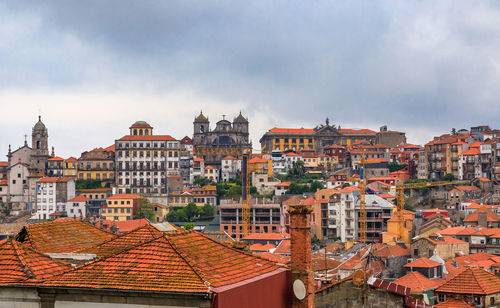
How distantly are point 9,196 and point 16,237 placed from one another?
398 ft

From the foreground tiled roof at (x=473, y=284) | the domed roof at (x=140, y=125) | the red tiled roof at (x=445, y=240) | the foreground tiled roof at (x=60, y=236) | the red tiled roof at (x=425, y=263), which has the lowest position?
the red tiled roof at (x=425, y=263)

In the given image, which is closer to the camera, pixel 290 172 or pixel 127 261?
pixel 127 261

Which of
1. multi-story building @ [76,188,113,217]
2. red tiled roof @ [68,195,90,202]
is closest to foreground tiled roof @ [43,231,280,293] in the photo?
multi-story building @ [76,188,113,217]

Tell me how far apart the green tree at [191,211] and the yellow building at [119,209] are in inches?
354

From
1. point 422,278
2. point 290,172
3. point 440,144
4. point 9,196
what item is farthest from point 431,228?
point 9,196

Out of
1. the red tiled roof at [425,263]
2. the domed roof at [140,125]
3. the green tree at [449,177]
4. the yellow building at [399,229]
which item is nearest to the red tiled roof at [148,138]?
the domed roof at [140,125]

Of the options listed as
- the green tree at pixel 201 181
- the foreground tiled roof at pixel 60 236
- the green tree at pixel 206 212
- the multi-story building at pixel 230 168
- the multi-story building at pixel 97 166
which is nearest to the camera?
the foreground tiled roof at pixel 60 236

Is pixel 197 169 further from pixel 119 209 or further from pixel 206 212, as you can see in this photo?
pixel 119 209

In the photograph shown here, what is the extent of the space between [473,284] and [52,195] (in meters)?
106

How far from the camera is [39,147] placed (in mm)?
143750

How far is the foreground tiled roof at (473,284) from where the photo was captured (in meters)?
31.5

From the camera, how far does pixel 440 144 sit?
13300 centimetres

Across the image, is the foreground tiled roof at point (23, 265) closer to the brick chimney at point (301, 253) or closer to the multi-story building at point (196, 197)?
the brick chimney at point (301, 253)

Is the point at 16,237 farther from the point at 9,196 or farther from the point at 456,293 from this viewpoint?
the point at 9,196
